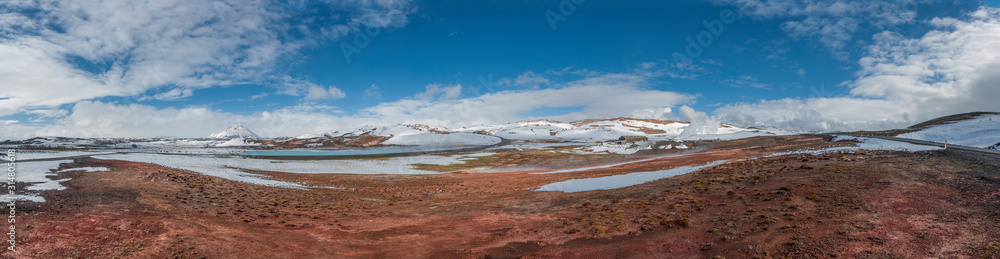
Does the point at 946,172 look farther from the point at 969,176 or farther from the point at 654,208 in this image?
the point at 654,208

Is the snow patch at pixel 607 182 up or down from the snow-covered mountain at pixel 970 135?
down

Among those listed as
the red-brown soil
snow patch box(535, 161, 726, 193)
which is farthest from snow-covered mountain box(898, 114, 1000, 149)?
snow patch box(535, 161, 726, 193)

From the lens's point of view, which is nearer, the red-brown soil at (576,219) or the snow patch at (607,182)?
the red-brown soil at (576,219)

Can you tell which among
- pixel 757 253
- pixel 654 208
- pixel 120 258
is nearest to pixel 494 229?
pixel 654 208

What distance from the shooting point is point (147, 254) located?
33.3 ft

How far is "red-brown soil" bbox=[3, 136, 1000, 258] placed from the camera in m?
10.5

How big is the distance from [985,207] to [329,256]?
72.3 feet

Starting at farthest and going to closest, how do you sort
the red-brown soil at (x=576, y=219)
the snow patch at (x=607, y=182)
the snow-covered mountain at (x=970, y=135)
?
the snow-covered mountain at (x=970, y=135)
the snow patch at (x=607, y=182)
the red-brown soil at (x=576, y=219)

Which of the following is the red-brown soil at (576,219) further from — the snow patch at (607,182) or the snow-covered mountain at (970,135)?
the snow-covered mountain at (970,135)

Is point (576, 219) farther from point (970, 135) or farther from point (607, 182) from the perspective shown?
point (970, 135)

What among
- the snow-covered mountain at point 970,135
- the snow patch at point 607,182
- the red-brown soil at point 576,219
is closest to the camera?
the red-brown soil at point 576,219

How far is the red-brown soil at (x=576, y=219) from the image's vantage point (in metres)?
10.5

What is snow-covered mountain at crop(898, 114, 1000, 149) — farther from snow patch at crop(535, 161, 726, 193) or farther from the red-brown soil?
snow patch at crop(535, 161, 726, 193)

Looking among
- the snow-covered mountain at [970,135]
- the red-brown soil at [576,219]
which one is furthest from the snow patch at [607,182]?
the snow-covered mountain at [970,135]
